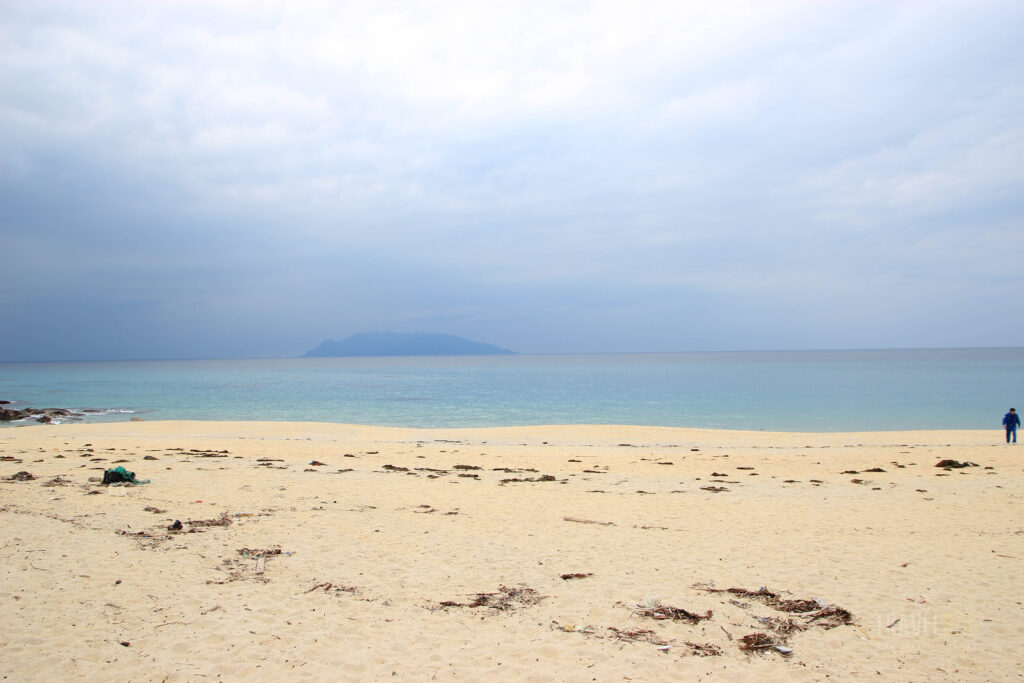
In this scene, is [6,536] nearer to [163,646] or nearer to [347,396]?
[163,646]

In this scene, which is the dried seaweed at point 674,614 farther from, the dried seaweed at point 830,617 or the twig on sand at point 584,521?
the twig on sand at point 584,521

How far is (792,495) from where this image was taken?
14.5 m

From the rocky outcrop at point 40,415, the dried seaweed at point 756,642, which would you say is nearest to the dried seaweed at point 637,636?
the dried seaweed at point 756,642

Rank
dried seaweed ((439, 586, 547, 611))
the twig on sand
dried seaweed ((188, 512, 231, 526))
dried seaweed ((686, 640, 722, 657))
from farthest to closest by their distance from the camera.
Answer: the twig on sand < dried seaweed ((188, 512, 231, 526)) < dried seaweed ((439, 586, 547, 611)) < dried seaweed ((686, 640, 722, 657))

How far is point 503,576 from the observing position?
27.9ft

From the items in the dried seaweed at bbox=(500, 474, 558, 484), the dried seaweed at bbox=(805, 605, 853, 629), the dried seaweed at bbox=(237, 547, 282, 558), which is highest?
the dried seaweed at bbox=(805, 605, 853, 629)

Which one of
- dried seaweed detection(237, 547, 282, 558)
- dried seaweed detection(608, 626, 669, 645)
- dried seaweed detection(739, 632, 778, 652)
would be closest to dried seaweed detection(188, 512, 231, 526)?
dried seaweed detection(237, 547, 282, 558)

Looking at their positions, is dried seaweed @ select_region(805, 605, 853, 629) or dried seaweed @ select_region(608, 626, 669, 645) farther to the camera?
dried seaweed @ select_region(805, 605, 853, 629)

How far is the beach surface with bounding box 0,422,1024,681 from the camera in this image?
6094 mm

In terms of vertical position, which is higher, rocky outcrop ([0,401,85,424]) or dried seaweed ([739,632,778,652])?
dried seaweed ([739,632,778,652])

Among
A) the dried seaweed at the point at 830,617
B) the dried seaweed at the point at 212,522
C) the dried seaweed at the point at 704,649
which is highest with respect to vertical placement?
the dried seaweed at the point at 830,617

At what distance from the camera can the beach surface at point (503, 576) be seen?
6094 millimetres

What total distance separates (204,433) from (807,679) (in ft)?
103

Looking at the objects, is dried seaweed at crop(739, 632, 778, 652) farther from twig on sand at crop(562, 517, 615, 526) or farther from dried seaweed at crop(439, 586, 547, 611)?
twig on sand at crop(562, 517, 615, 526)
